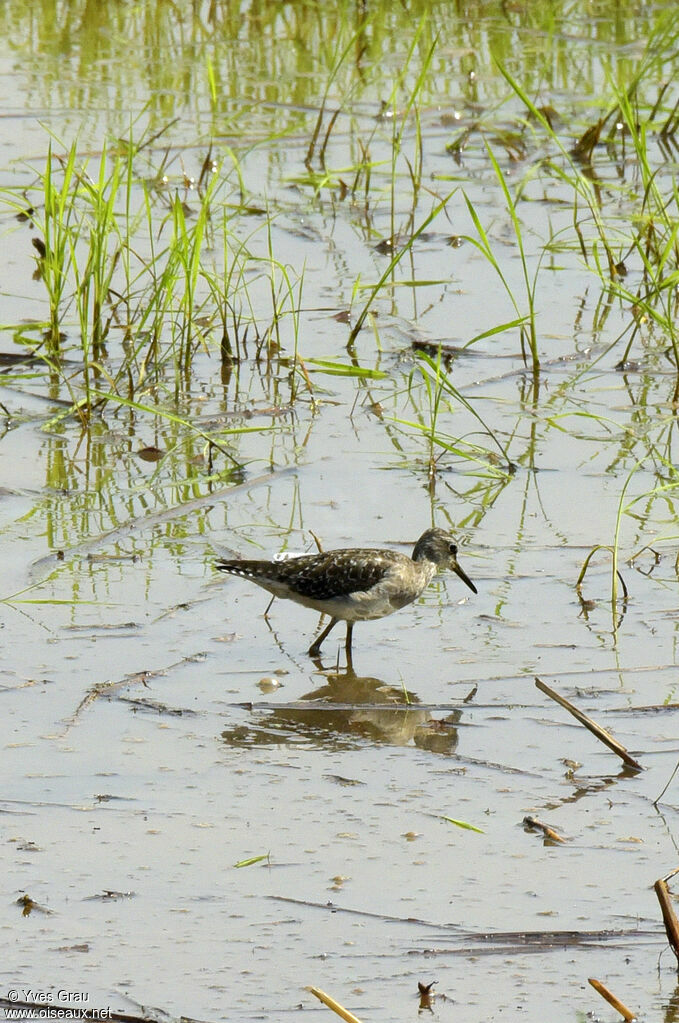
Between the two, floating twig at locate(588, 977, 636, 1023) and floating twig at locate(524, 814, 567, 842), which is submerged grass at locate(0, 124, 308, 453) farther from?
floating twig at locate(588, 977, 636, 1023)

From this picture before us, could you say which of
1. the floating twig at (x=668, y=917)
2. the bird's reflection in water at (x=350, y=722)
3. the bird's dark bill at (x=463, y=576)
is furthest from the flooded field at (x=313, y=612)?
the floating twig at (x=668, y=917)

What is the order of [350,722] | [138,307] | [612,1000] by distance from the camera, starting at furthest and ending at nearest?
[138,307], [350,722], [612,1000]

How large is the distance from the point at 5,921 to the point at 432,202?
27.1 feet

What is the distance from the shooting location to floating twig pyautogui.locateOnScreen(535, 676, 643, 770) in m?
5.27

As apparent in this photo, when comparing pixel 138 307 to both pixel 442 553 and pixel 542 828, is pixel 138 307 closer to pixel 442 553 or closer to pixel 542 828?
pixel 442 553

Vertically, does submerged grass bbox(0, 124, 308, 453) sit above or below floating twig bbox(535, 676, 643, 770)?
above

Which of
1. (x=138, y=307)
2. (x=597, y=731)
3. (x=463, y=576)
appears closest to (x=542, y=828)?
(x=597, y=731)

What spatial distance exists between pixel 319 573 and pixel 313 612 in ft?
2.26

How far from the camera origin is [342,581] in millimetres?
6617

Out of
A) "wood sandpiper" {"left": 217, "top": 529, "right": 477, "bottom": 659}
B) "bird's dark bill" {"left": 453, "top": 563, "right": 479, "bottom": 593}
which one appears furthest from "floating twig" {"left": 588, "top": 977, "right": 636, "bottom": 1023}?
"bird's dark bill" {"left": 453, "top": 563, "right": 479, "bottom": 593}

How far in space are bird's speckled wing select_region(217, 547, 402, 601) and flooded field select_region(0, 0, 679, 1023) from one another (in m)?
0.26

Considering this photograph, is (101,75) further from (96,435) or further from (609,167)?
(96,435)

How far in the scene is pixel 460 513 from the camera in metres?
7.86

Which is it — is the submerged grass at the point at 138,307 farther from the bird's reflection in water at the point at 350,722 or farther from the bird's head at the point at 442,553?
the bird's reflection in water at the point at 350,722
